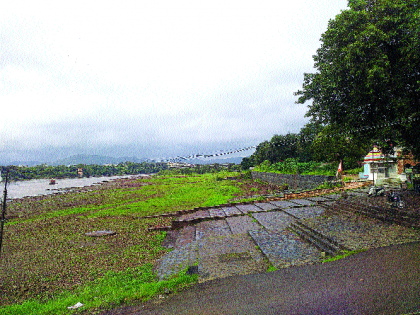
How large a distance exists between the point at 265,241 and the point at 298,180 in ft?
64.2

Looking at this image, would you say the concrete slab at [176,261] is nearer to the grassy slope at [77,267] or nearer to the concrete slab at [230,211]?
the grassy slope at [77,267]

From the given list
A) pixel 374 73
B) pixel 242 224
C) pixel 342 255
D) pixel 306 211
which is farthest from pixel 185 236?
pixel 374 73

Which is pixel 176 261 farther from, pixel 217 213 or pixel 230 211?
pixel 230 211

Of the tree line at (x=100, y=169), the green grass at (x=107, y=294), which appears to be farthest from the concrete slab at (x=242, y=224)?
the tree line at (x=100, y=169)

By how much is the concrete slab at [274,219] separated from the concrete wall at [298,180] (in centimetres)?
937

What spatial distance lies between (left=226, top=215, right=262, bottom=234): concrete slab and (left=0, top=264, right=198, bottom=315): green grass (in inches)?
190

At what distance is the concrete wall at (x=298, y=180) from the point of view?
22888mm

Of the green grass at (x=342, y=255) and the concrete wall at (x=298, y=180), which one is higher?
the concrete wall at (x=298, y=180)

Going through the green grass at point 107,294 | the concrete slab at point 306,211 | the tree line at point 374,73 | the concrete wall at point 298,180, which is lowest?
the green grass at point 107,294

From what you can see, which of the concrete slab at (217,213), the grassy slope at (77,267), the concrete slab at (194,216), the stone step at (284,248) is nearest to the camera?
the grassy slope at (77,267)

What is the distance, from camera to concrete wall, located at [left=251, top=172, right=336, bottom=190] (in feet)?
75.1

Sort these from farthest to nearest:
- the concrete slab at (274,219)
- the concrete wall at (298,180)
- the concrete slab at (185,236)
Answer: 1. the concrete wall at (298,180)
2. the concrete slab at (274,219)
3. the concrete slab at (185,236)

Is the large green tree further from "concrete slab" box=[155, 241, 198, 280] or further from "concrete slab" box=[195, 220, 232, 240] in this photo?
"concrete slab" box=[155, 241, 198, 280]

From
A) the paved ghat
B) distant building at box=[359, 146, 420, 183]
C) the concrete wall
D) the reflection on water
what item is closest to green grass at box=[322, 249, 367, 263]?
the paved ghat
